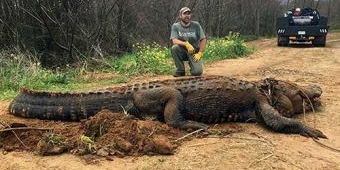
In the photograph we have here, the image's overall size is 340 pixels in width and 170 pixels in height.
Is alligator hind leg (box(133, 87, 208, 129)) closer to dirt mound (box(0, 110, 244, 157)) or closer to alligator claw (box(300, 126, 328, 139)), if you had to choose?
dirt mound (box(0, 110, 244, 157))

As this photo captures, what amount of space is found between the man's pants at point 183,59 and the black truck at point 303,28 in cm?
1364

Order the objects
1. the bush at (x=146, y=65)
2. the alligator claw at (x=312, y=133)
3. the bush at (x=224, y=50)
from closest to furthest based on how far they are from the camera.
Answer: the alligator claw at (x=312, y=133), the bush at (x=146, y=65), the bush at (x=224, y=50)

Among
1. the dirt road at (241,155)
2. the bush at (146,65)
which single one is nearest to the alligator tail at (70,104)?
the dirt road at (241,155)

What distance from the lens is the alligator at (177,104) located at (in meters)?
6.17

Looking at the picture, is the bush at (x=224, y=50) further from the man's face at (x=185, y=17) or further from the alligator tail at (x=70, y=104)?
the alligator tail at (x=70, y=104)

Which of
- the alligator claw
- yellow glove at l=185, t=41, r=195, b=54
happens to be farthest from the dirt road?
yellow glove at l=185, t=41, r=195, b=54

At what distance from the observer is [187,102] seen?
6.29m

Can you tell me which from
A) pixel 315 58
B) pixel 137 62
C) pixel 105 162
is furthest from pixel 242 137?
pixel 315 58

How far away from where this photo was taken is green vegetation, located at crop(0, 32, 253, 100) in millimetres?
9695

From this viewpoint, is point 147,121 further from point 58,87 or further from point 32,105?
point 58,87

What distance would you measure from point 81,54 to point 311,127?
908 cm

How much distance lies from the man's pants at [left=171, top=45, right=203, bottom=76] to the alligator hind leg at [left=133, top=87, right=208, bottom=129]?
152 inches

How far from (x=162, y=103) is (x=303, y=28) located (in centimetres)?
1797

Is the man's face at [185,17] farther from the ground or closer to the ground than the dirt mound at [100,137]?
farther from the ground
